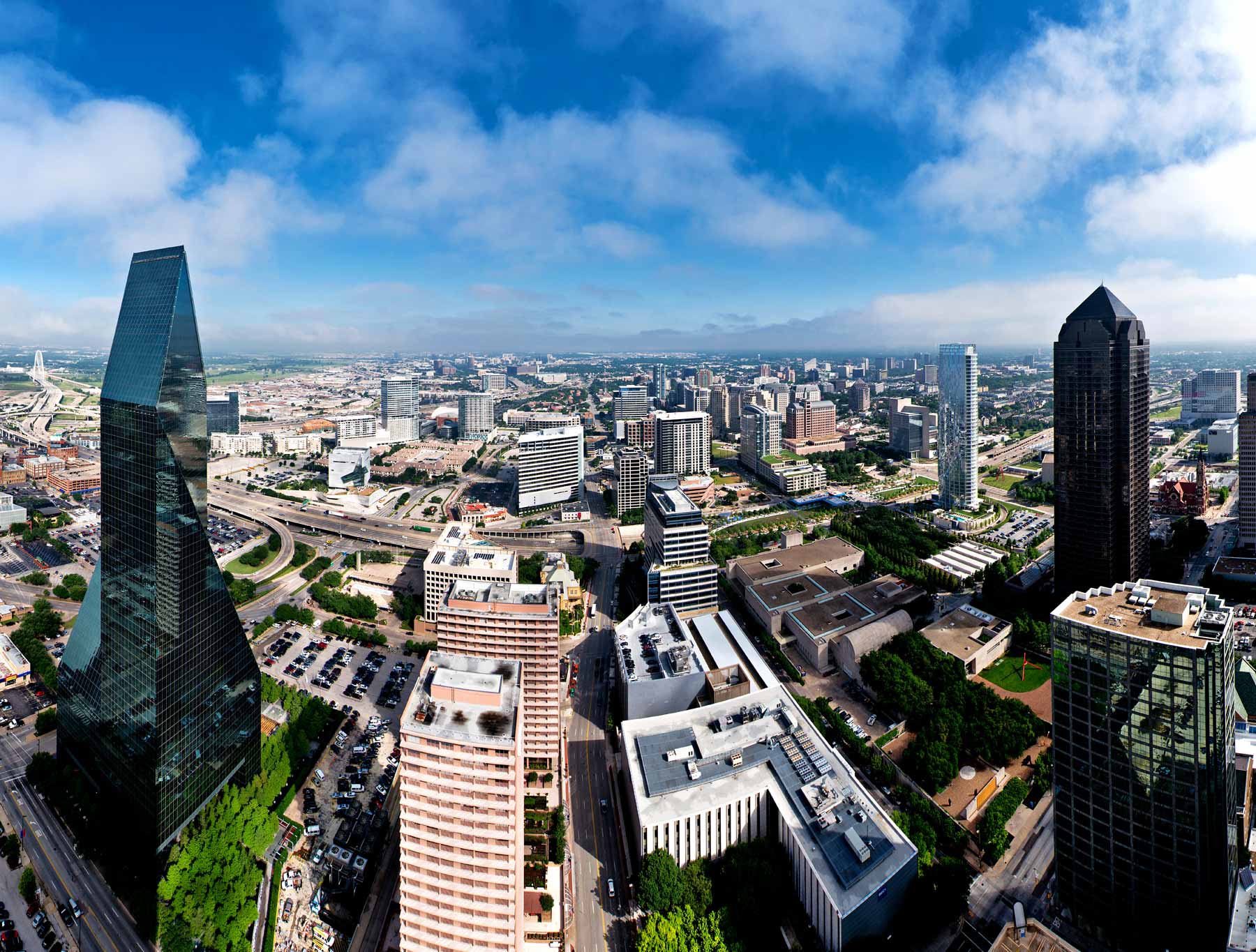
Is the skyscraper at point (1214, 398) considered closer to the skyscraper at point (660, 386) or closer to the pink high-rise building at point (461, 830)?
the skyscraper at point (660, 386)

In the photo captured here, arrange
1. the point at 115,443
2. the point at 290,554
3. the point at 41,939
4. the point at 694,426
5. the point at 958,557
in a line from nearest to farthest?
the point at 41,939, the point at 115,443, the point at 958,557, the point at 290,554, the point at 694,426

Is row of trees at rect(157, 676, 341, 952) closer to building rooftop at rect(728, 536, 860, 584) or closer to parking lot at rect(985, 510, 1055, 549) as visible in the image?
building rooftop at rect(728, 536, 860, 584)

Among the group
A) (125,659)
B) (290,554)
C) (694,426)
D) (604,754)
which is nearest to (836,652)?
(604,754)

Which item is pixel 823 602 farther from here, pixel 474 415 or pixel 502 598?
pixel 474 415

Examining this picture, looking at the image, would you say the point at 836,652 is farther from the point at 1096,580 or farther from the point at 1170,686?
the point at 1170,686

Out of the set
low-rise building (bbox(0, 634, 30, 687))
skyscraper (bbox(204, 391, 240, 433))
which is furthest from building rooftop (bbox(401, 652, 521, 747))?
skyscraper (bbox(204, 391, 240, 433))

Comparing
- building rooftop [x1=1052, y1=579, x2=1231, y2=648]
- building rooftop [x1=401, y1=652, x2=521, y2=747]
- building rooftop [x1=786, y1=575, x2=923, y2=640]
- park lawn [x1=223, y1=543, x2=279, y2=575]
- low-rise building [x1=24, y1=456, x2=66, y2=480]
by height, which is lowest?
building rooftop [x1=786, y1=575, x2=923, y2=640]

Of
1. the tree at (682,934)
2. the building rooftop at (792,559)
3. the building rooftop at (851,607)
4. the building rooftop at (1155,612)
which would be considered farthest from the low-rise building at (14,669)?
the building rooftop at (1155,612)
